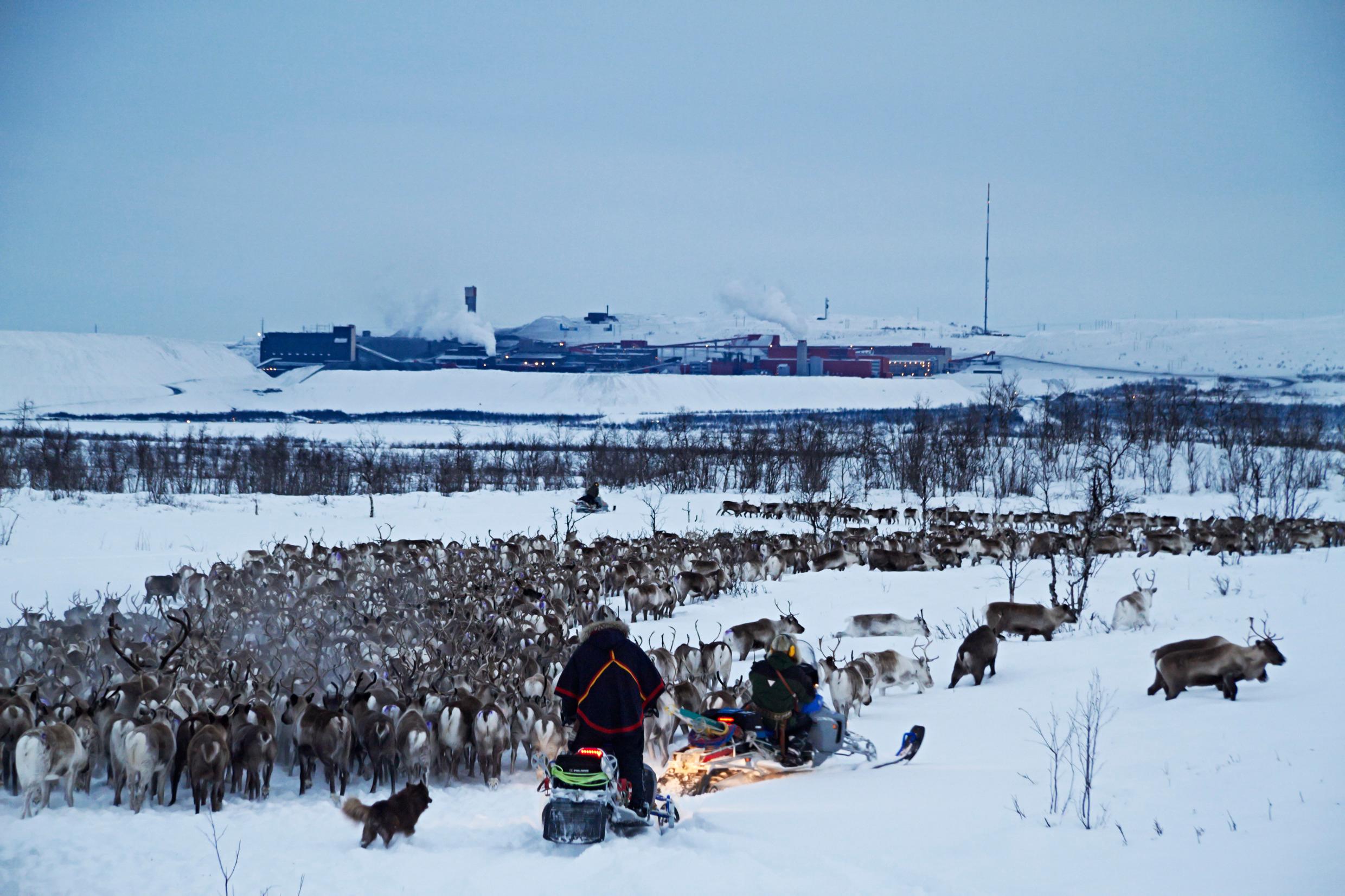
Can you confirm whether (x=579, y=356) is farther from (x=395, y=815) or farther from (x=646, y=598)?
(x=395, y=815)

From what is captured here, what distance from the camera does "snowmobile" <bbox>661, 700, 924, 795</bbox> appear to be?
291 inches

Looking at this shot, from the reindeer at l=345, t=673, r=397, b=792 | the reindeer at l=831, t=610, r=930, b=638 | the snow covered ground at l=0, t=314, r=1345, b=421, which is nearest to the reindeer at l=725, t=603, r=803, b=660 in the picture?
the reindeer at l=831, t=610, r=930, b=638

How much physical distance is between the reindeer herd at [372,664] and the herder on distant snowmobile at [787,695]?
928 mm

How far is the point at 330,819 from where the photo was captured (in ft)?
22.4

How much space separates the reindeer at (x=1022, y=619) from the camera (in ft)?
39.6

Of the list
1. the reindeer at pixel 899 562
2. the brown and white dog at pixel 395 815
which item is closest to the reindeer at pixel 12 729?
the brown and white dog at pixel 395 815

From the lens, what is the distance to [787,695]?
287 inches

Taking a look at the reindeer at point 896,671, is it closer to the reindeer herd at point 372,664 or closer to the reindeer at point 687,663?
the reindeer herd at point 372,664

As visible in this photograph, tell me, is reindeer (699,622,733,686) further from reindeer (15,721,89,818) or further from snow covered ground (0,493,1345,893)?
reindeer (15,721,89,818)

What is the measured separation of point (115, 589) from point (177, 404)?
270 feet

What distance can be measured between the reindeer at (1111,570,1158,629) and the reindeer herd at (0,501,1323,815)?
2 centimetres

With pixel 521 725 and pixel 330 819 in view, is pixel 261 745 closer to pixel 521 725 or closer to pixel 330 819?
pixel 330 819

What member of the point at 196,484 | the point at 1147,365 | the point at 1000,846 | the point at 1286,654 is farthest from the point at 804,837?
the point at 1147,365

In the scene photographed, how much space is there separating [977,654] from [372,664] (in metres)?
6.25
